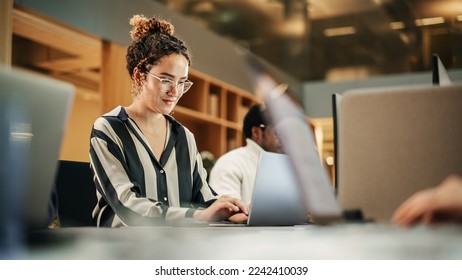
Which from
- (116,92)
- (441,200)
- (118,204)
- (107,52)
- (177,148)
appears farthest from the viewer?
(107,52)

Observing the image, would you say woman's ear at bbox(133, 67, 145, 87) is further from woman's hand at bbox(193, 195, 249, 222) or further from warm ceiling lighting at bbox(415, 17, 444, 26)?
warm ceiling lighting at bbox(415, 17, 444, 26)

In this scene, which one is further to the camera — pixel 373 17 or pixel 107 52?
pixel 373 17

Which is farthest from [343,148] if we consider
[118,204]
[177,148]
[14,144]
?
[177,148]

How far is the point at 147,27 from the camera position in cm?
179

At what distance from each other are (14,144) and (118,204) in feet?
2.13

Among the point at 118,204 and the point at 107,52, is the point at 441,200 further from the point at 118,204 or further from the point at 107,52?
the point at 107,52

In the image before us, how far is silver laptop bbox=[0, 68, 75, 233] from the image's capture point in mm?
863

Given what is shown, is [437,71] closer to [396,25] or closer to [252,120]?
[252,120]

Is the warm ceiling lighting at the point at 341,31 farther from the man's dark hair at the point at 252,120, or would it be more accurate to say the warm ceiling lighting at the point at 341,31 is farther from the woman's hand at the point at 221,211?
the woman's hand at the point at 221,211

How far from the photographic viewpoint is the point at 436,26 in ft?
9.46

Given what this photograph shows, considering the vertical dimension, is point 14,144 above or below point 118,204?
above

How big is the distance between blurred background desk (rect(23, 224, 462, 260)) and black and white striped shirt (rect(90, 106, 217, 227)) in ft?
1.66

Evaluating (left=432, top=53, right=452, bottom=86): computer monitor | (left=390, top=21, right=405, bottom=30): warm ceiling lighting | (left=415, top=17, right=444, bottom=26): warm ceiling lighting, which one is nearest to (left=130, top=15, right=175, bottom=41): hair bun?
(left=432, top=53, right=452, bottom=86): computer monitor
